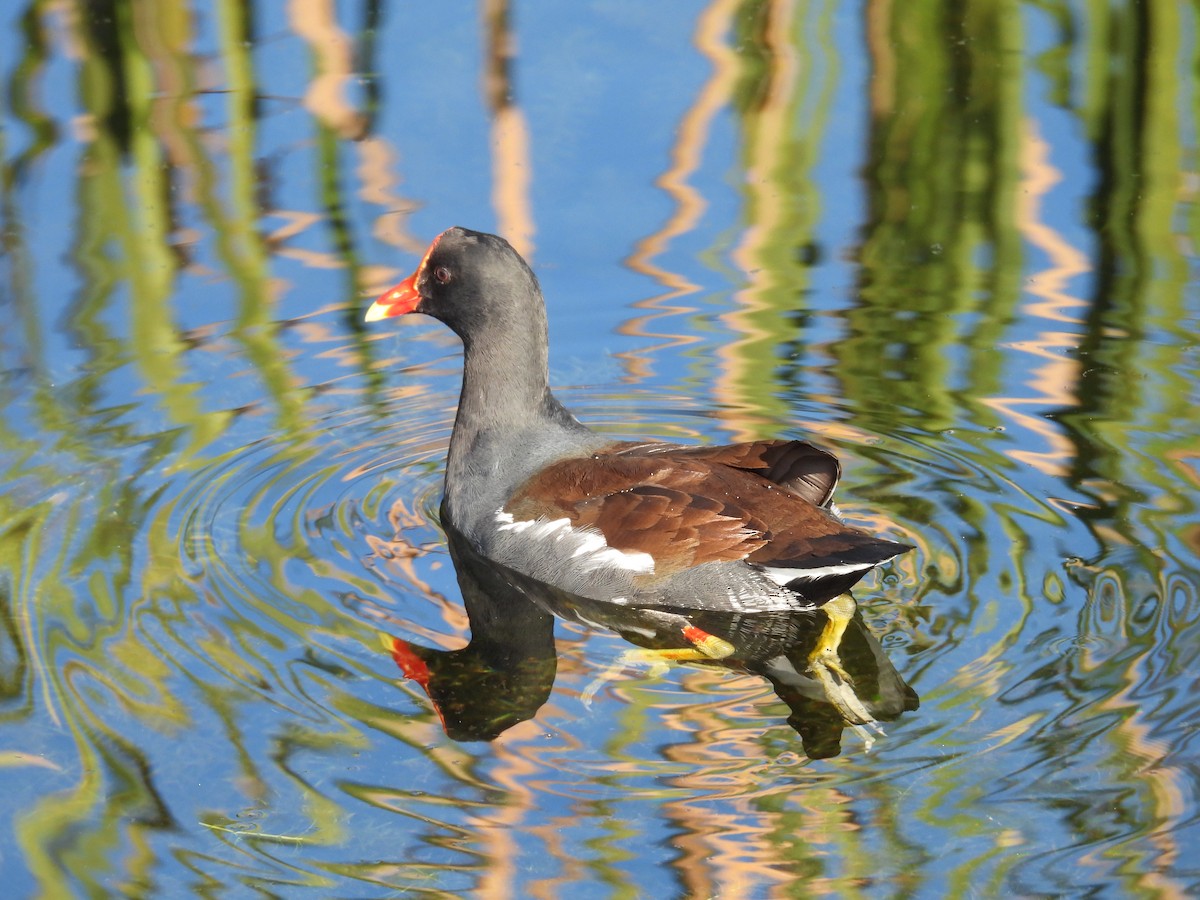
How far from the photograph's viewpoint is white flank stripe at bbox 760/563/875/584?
15.4 ft

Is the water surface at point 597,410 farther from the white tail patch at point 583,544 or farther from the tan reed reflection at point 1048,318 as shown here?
the white tail patch at point 583,544

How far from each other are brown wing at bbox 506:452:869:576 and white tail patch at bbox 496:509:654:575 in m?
0.02

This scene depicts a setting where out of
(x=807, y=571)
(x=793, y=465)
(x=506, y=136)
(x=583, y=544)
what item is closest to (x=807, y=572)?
(x=807, y=571)

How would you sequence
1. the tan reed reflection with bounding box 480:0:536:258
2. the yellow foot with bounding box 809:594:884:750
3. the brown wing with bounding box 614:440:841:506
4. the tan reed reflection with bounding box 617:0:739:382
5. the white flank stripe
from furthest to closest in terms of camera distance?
the tan reed reflection with bounding box 480:0:536:258 < the tan reed reflection with bounding box 617:0:739:382 < the brown wing with bounding box 614:440:841:506 < the white flank stripe < the yellow foot with bounding box 809:594:884:750

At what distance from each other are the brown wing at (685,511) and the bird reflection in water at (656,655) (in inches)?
8.6

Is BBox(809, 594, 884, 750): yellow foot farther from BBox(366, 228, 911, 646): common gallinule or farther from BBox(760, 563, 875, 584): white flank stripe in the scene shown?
BBox(760, 563, 875, 584): white flank stripe

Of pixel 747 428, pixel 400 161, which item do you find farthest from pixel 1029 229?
pixel 400 161

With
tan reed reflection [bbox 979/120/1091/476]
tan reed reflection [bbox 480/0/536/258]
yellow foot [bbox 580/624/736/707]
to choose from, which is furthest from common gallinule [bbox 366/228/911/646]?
tan reed reflection [bbox 480/0/536/258]

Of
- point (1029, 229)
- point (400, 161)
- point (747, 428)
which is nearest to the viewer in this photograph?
point (747, 428)

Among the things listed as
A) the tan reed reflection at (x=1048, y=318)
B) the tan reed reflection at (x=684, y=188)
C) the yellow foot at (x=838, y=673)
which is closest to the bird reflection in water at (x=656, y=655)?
the yellow foot at (x=838, y=673)

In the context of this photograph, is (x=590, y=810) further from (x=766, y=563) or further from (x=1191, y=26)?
(x=1191, y=26)

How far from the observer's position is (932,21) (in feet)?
32.1

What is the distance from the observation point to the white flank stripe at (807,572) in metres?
4.68

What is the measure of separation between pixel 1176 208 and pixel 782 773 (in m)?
4.70
